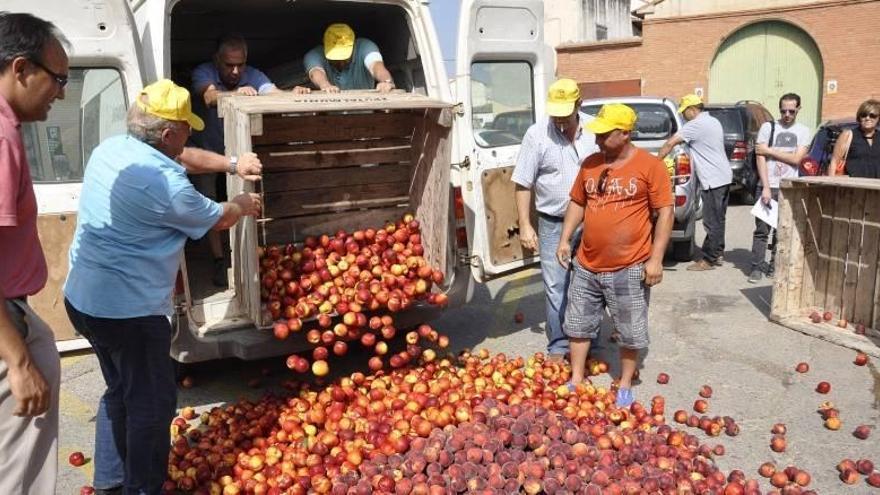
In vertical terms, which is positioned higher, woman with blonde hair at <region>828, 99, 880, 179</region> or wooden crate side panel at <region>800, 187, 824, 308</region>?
woman with blonde hair at <region>828, 99, 880, 179</region>

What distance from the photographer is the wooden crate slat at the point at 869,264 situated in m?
5.99

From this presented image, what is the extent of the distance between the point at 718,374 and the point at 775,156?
3607 millimetres

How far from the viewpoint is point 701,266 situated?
29.1 ft

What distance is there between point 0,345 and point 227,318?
2.26m

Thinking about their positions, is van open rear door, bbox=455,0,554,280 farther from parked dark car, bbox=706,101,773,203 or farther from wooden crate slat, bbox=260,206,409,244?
parked dark car, bbox=706,101,773,203

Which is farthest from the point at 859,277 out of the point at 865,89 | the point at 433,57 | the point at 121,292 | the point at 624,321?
the point at 865,89

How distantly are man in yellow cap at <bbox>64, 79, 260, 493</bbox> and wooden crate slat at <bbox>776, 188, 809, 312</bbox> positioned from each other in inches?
209

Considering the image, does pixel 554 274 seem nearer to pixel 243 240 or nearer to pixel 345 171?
pixel 345 171

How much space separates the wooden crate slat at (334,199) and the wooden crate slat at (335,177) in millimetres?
33

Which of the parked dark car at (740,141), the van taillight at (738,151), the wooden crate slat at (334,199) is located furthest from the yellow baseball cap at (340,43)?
the van taillight at (738,151)

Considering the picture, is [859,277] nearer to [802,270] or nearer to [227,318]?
[802,270]

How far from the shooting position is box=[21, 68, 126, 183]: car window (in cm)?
407

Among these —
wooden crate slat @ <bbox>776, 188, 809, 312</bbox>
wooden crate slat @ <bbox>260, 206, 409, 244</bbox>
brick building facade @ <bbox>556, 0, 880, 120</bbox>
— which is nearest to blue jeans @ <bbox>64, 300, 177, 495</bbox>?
wooden crate slat @ <bbox>260, 206, 409, 244</bbox>

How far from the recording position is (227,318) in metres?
4.61
